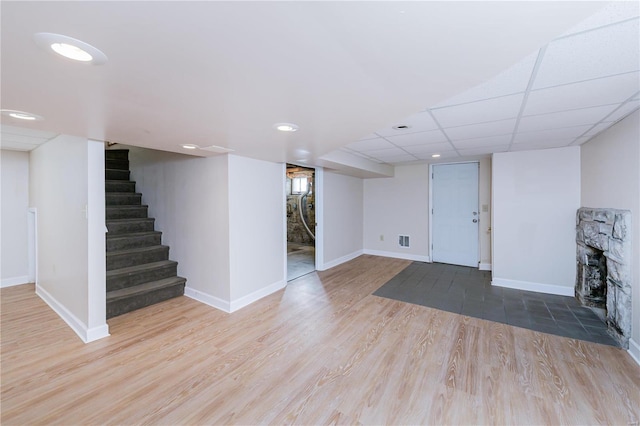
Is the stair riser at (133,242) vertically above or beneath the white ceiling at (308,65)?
beneath

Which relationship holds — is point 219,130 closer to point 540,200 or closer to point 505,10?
point 505,10

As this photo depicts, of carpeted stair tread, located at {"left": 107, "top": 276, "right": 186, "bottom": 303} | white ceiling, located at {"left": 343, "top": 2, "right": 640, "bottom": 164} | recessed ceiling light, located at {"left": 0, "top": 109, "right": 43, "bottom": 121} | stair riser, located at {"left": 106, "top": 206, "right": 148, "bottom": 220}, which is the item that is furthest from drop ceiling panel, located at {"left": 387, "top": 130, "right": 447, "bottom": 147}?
stair riser, located at {"left": 106, "top": 206, "right": 148, "bottom": 220}

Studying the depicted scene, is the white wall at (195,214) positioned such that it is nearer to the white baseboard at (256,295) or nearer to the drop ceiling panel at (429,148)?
the white baseboard at (256,295)

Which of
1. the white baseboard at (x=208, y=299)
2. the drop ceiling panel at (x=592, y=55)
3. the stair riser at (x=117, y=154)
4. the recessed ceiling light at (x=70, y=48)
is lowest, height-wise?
the white baseboard at (x=208, y=299)

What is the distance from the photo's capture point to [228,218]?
3197 mm

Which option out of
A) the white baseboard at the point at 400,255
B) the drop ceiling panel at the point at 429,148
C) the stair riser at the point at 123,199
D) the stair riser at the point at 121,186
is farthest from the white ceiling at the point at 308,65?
the white baseboard at the point at 400,255

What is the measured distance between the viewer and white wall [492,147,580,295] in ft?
12.2

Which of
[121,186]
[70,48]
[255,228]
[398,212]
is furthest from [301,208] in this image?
[70,48]

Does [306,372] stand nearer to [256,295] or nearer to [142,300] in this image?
[256,295]

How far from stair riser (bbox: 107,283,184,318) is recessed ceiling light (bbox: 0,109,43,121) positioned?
6.93 feet

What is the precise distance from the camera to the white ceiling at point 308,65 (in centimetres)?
82

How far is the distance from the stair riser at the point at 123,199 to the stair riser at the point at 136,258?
3.90ft

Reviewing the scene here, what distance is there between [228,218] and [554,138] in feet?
13.6

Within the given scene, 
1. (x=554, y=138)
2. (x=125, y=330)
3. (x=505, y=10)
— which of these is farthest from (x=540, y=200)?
(x=125, y=330)
